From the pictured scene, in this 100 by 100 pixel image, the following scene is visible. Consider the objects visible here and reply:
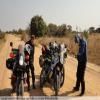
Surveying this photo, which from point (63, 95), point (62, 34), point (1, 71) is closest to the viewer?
point (63, 95)

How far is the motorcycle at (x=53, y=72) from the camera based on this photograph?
10949mm

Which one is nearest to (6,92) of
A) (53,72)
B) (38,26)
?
(53,72)

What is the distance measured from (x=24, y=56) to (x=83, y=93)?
224cm

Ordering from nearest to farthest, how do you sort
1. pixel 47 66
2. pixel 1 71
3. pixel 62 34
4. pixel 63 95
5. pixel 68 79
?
1. pixel 63 95
2. pixel 47 66
3. pixel 68 79
4. pixel 1 71
5. pixel 62 34

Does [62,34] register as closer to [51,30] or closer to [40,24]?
[40,24]

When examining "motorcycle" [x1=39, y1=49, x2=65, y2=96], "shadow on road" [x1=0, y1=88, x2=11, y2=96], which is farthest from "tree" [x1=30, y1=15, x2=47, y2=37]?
"shadow on road" [x1=0, y1=88, x2=11, y2=96]

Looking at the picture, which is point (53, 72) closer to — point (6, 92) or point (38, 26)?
point (6, 92)

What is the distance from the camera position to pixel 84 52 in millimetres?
11320

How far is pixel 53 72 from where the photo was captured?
1119cm

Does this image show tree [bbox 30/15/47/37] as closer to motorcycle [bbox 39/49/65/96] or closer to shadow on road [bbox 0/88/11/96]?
motorcycle [bbox 39/49/65/96]

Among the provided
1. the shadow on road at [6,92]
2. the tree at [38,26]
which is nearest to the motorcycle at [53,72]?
the shadow on road at [6,92]

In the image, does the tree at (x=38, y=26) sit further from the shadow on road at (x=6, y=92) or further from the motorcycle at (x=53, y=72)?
the shadow on road at (x=6, y=92)

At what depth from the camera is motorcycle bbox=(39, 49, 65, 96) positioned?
10949mm

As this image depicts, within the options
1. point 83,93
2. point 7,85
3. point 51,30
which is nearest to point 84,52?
point 83,93
